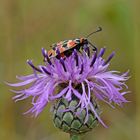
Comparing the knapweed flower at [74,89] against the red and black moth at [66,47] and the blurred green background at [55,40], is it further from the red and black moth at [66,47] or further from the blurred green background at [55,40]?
the blurred green background at [55,40]

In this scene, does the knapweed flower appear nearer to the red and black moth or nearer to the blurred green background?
the red and black moth

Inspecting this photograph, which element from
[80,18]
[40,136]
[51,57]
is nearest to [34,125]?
[40,136]

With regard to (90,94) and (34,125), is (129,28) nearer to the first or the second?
(34,125)

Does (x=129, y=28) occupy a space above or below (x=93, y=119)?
above

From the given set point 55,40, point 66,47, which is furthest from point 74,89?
point 55,40

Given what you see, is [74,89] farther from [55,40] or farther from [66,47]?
[55,40]

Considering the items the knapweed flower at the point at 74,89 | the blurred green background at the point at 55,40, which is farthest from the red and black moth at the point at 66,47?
the blurred green background at the point at 55,40

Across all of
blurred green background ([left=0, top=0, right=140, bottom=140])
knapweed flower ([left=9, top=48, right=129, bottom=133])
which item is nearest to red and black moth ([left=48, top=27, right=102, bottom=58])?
knapweed flower ([left=9, top=48, right=129, bottom=133])
